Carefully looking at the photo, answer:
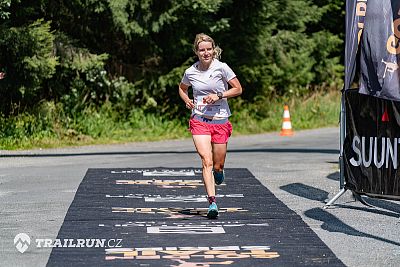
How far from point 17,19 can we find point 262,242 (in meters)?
15.2

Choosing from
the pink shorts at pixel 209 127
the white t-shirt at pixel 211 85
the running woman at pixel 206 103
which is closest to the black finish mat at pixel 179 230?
the running woman at pixel 206 103

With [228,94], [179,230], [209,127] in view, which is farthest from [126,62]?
[179,230]

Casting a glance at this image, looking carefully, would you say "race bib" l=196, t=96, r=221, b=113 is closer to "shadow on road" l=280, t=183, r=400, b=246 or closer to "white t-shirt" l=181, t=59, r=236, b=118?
"white t-shirt" l=181, t=59, r=236, b=118

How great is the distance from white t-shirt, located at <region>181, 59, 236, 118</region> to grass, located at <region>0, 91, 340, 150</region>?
11418 millimetres

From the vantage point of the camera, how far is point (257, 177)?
15602 millimetres

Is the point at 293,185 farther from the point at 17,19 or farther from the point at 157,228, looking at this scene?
the point at 17,19

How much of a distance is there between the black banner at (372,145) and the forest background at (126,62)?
11437 millimetres

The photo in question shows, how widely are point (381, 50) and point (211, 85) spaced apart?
1.79 metres

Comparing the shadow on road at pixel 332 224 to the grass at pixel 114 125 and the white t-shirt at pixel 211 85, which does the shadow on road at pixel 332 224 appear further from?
the grass at pixel 114 125

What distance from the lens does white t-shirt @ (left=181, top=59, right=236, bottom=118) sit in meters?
11.3

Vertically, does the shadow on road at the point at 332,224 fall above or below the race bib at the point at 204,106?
below

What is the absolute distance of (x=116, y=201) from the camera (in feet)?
41.4

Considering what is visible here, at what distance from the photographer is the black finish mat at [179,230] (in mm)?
8727

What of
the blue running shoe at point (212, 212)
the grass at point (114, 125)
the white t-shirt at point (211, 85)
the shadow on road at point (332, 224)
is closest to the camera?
the shadow on road at point (332, 224)
